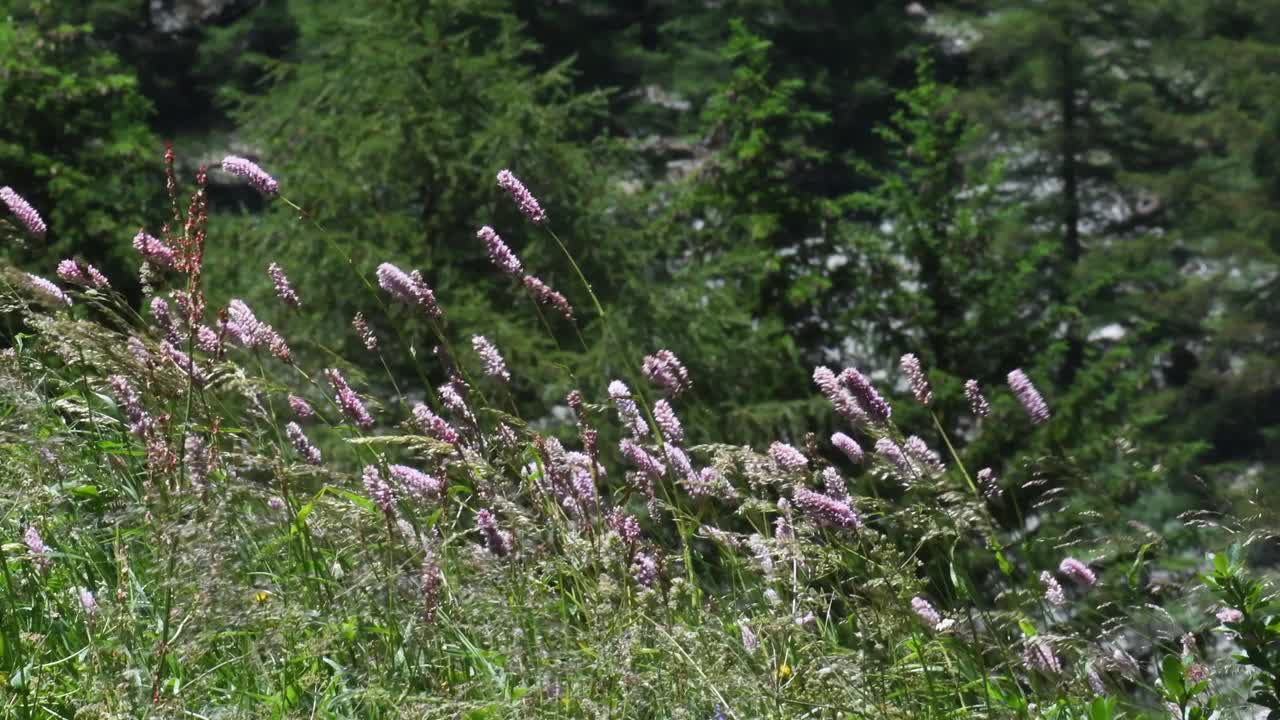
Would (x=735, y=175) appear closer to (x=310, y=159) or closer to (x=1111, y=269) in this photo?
(x=310, y=159)

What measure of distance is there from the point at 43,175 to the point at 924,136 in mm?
10988

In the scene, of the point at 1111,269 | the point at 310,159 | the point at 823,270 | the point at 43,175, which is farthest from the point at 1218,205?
the point at 43,175

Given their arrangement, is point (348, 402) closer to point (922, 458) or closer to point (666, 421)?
point (666, 421)

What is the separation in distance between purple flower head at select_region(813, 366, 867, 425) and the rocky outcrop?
117 ft

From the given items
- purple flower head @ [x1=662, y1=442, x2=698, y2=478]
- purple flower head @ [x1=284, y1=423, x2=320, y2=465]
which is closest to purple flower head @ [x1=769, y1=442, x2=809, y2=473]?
purple flower head @ [x1=662, y1=442, x2=698, y2=478]

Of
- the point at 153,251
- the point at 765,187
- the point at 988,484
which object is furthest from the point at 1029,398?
the point at 765,187

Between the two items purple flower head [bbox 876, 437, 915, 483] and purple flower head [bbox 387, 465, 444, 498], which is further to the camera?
purple flower head [bbox 387, 465, 444, 498]

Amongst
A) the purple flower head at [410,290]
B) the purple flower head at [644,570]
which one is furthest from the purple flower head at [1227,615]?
the purple flower head at [410,290]

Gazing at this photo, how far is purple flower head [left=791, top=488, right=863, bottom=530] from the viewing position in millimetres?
2479

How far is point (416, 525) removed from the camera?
2912 millimetres

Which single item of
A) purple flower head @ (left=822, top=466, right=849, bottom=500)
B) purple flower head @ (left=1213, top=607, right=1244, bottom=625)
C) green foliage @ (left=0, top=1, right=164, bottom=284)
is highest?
purple flower head @ (left=822, top=466, right=849, bottom=500)

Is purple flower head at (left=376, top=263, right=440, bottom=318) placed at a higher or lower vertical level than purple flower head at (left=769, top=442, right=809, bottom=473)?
higher

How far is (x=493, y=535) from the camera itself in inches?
109

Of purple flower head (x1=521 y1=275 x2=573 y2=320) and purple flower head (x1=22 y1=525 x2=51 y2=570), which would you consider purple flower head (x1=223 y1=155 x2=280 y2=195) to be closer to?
purple flower head (x1=521 y1=275 x2=573 y2=320)
